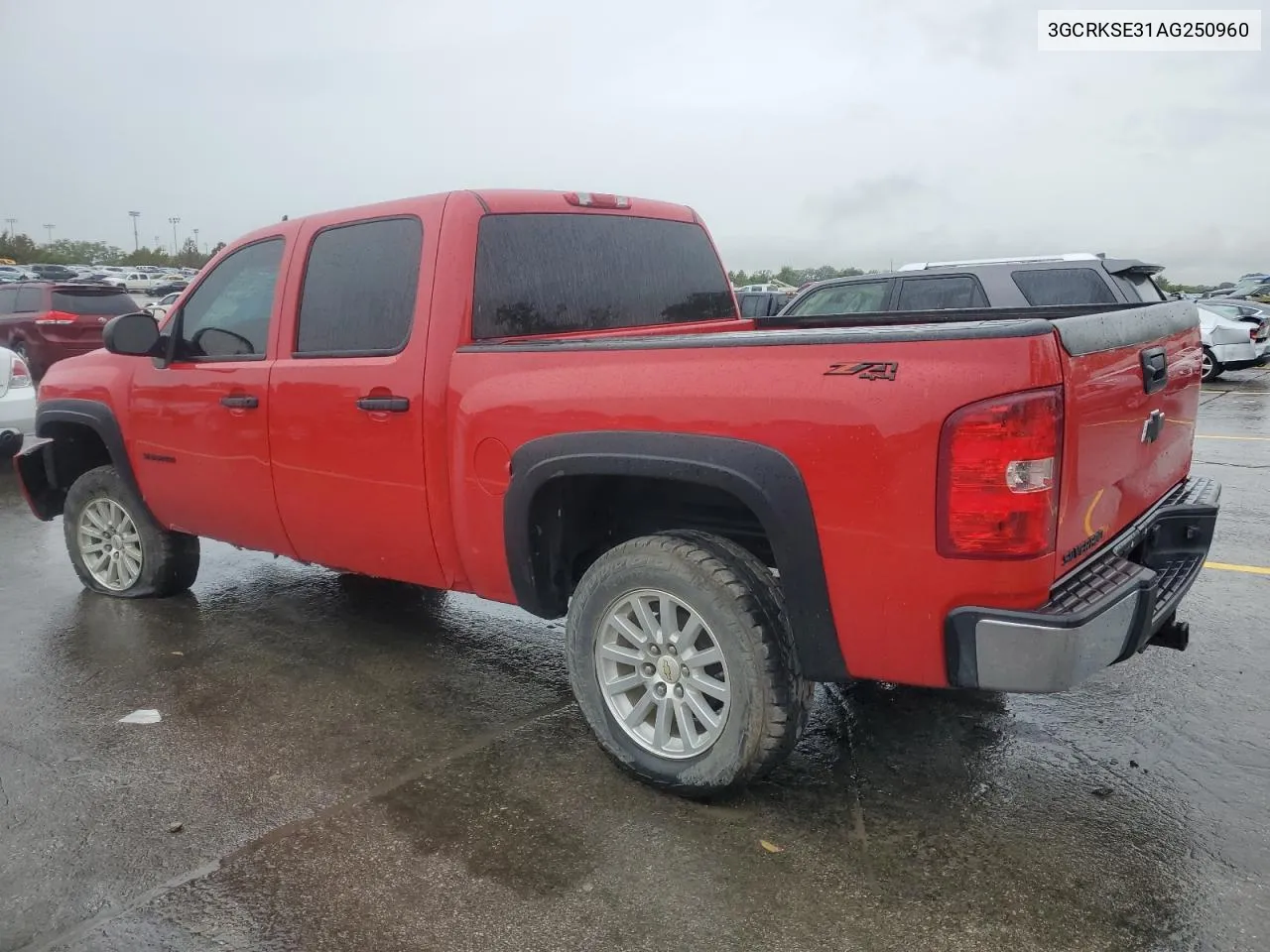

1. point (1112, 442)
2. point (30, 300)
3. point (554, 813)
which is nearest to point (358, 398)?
point (554, 813)

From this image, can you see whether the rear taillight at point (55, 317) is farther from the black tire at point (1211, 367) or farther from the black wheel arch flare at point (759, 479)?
the black tire at point (1211, 367)

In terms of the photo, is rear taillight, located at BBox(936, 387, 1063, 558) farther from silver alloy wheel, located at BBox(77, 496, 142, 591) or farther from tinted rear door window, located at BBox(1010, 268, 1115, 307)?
tinted rear door window, located at BBox(1010, 268, 1115, 307)

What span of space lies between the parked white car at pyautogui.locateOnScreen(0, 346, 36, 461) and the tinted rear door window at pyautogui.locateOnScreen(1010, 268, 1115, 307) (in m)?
8.11

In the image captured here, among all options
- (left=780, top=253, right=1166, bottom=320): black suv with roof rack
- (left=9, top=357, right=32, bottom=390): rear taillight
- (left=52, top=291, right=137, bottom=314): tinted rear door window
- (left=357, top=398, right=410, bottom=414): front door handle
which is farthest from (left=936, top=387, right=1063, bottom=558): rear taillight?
(left=52, top=291, right=137, bottom=314): tinted rear door window

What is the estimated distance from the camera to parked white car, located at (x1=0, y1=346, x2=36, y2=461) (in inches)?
319

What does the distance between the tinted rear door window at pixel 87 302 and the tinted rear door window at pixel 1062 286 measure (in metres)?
12.7

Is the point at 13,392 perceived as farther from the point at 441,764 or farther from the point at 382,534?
the point at 441,764

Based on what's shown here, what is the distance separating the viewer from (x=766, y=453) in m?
2.82

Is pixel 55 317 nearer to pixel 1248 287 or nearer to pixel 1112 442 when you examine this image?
pixel 1112 442

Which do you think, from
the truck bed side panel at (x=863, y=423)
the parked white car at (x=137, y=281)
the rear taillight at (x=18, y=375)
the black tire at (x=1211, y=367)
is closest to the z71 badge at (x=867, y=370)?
the truck bed side panel at (x=863, y=423)

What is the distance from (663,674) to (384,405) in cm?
149

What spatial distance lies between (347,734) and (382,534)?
0.77 meters

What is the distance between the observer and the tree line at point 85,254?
89312mm

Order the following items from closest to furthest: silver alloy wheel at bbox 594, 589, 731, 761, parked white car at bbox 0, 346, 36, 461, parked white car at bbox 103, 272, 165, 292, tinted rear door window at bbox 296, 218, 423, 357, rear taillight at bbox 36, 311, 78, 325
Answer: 1. silver alloy wheel at bbox 594, 589, 731, 761
2. tinted rear door window at bbox 296, 218, 423, 357
3. parked white car at bbox 0, 346, 36, 461
4. rear taillight at bbox 36, 311, 78, 325
5. parked white car at bbox 103, 272, 165, 292
